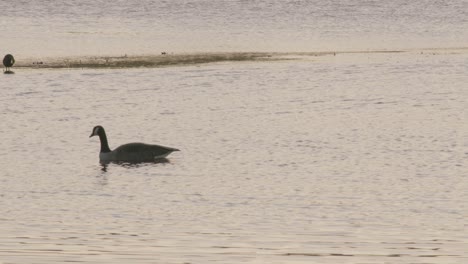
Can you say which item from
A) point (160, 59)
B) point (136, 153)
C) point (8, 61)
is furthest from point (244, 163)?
point (160, 59)

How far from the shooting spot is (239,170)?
27047 mm

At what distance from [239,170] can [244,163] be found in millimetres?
1090

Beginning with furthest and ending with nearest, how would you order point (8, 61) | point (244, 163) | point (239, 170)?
1. point (8, 61)
2. point (244, 163)
3. point (239, 170)

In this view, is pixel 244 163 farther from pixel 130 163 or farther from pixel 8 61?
pixel 8 61

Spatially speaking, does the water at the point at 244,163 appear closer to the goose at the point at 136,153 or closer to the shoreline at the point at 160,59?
the goose at the point at 136,153

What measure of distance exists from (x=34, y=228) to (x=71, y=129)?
1439cm

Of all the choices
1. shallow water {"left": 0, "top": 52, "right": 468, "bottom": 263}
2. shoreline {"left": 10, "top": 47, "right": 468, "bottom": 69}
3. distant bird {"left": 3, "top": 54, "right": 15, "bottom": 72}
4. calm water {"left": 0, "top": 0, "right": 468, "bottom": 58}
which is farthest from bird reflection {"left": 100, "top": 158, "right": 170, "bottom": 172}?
calm water {"left": 0, "top": 0, "right": 468, "bottom": 58}

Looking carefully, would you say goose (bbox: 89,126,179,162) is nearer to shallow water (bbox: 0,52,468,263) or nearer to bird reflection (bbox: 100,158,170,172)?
bird reflection (bbox: 100,158,170,172)

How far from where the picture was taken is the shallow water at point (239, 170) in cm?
1902

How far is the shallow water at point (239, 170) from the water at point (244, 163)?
0.05 meters

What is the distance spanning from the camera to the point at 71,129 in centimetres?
3466

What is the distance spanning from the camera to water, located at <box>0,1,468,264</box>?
1914 centimetres

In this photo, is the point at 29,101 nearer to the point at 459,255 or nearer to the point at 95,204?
the point at 95,204

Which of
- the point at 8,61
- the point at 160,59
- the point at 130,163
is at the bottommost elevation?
the point at 130,163
